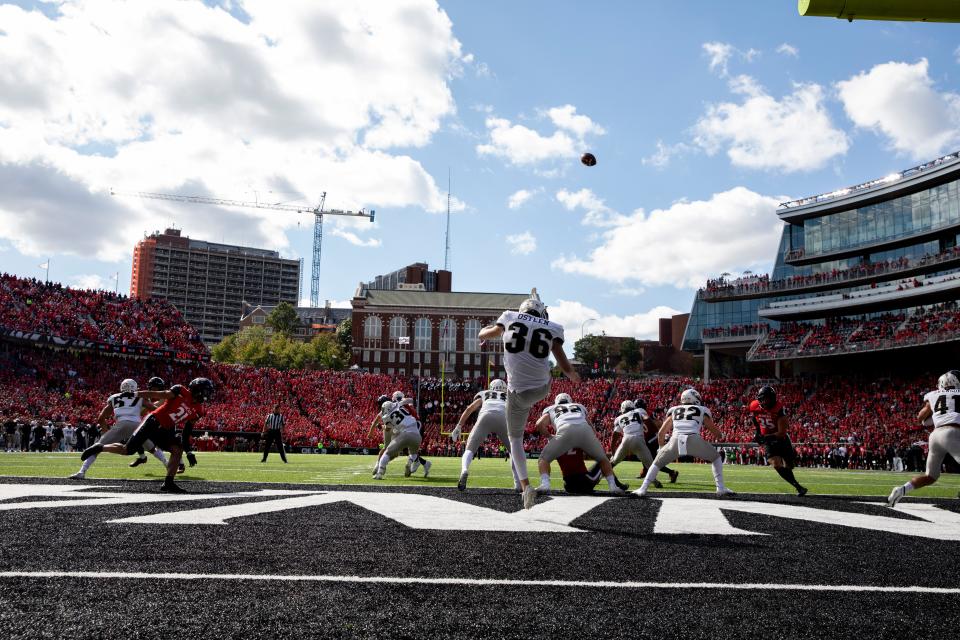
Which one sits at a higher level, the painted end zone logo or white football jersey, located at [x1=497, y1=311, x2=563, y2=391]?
white football jersey, located at [x1=497, y1=311, x2=563, y2=391]

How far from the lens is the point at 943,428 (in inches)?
372

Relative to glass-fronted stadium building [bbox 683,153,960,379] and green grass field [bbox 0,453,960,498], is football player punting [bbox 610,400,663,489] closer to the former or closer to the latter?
green grass field [bbox 0,453,960,498]

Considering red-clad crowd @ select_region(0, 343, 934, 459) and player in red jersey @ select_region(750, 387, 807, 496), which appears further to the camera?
red-clad crowd @ select_region(0, 343, 934, 459)

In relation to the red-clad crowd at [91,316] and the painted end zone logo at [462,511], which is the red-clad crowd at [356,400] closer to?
the red-clad crowd at [91,316]

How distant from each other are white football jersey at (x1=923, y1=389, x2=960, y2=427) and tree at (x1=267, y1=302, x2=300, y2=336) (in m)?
103

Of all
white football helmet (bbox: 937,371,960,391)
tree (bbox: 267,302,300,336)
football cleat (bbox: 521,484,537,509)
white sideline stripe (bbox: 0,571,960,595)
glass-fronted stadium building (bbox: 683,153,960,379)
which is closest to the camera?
white sideline stripe (bbox: 0,571,960,595)

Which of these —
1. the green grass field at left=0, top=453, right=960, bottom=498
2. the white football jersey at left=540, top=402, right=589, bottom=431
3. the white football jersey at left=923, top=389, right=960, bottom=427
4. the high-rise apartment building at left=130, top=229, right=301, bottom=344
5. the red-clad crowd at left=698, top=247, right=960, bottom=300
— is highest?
the high-rise apartment building at left=130, top=229, right=301, bottom=344

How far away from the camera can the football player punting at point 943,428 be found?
9.30 metres

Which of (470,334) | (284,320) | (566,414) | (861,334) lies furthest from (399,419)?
(284,320)

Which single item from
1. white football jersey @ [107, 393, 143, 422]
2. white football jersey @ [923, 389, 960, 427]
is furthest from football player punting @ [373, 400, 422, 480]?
white football jersey @ [923, 389, 960, 427]

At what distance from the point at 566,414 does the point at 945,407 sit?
4.99 metres

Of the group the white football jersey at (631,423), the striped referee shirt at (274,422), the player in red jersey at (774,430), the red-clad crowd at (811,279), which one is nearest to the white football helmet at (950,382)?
the player in red jersey at (774,430)

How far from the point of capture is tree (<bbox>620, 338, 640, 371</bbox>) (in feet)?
325

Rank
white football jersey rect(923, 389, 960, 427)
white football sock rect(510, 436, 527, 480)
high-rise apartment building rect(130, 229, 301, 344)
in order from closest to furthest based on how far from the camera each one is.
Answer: white football sock rect(510, 436, 527, 480) → white football jersey rect(923, 389, 960, 427) → high-rise apartment building rect(130, 229, 301, 344)
